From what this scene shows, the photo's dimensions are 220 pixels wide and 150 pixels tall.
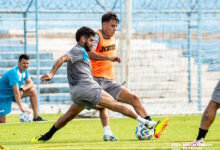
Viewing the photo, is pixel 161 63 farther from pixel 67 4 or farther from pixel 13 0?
pixel 13 0

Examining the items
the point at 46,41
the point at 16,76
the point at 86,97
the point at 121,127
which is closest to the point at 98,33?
the point at 86,97

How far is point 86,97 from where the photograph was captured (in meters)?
9.15

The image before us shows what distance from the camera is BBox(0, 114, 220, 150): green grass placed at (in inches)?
342

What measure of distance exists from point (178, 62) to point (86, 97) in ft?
35.2

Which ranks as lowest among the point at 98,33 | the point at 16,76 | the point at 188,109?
the point at 188,109

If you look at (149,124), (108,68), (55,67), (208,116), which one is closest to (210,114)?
(208,116)

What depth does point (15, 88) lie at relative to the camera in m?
13.8

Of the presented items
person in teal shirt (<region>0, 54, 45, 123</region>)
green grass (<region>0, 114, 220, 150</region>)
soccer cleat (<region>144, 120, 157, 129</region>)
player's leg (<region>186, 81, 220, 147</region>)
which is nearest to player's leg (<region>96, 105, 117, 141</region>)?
green grass (<region>0, 114, 220, 150</region>)

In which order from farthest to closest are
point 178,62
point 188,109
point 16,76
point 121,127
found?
point 178,62, point 188,109, point 16,76, point 121,127

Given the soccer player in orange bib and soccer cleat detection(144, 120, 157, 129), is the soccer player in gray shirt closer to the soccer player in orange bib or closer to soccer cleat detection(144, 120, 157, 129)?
soccer cleat detection(144, 120, 157, 129)

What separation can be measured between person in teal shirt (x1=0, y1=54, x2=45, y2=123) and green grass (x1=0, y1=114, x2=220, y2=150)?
0.84 metres

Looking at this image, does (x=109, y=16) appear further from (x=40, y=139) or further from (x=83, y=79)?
(x=40, y=139)

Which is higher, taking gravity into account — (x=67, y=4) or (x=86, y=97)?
(x=67, y=4)

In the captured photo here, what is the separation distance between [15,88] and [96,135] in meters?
3.54
